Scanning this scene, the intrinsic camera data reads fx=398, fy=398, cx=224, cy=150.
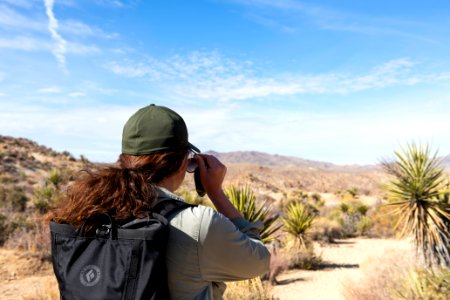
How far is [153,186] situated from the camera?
1622mm

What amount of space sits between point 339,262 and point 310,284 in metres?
3.24

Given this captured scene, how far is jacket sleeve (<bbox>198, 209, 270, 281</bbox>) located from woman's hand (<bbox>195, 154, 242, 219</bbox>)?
257 millimetres

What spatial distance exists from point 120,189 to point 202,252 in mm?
409

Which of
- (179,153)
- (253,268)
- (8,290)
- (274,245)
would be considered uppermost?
(179,153)

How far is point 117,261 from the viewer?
4.80 feet

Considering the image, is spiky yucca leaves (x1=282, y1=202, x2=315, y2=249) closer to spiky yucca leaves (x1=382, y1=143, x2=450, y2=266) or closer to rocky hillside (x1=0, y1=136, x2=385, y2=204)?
rocky hillside (x1=0, y1=136, x2=385, y2=204)

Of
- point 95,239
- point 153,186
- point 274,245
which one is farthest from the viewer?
point 274,245

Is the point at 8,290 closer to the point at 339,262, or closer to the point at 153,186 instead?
the point at 153,186

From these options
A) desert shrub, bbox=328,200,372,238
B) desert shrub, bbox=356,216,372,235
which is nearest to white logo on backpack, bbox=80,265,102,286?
desert shrub, bbox=328,200,372,238

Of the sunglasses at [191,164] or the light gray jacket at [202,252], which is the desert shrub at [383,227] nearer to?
the sunglasses at [191,164]

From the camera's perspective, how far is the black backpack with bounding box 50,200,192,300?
1.43 metres

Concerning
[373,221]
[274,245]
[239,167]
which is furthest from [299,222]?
[239,167]

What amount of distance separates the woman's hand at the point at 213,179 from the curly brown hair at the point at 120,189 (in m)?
0.19

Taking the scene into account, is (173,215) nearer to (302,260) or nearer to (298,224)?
(302,260)
